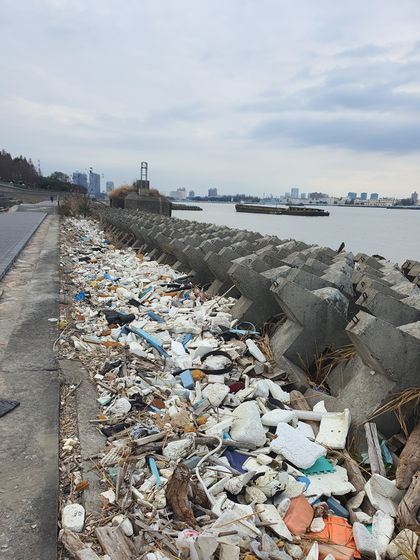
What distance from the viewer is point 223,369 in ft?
14.8

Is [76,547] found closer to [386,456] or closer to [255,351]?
[386,456]

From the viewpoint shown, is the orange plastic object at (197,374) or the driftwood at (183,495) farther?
the orange plastic object at (197,374)

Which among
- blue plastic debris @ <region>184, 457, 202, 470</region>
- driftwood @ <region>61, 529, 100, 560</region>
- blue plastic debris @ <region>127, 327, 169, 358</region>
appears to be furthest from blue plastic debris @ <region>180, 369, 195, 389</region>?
driftwood @ <region>61, 529, 100, 560</region>

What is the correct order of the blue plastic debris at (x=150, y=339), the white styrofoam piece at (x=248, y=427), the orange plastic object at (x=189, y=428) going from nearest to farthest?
the white styrofoam piece at (x=248, y=427) < the orange plastic object at (x=189, y=428) < the blue plastic debris at (x=150, y=339)

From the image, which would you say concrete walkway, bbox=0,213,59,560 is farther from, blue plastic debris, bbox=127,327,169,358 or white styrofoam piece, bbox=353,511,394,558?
white styrofoam piece, bbox=353,511,394,558

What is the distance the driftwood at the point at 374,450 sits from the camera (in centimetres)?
314

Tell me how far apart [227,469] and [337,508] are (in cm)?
74

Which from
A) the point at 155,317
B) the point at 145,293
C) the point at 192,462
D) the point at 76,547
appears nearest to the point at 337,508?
the point at 192,462

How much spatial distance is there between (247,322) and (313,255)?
354cm

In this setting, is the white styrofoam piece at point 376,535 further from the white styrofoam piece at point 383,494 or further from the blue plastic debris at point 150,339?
the blue plastic debris at point 150,339

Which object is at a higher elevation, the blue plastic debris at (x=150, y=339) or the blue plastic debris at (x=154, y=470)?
the blue plastic debris at (x=150, y=339)

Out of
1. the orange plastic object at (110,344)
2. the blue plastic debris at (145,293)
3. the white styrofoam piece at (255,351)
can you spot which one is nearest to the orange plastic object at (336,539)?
the white styrofoam piece at (255,351)

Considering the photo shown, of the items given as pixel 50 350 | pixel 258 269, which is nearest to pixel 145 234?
pixel 258 269

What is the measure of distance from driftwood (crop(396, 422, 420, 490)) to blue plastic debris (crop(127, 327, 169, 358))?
104 inches
